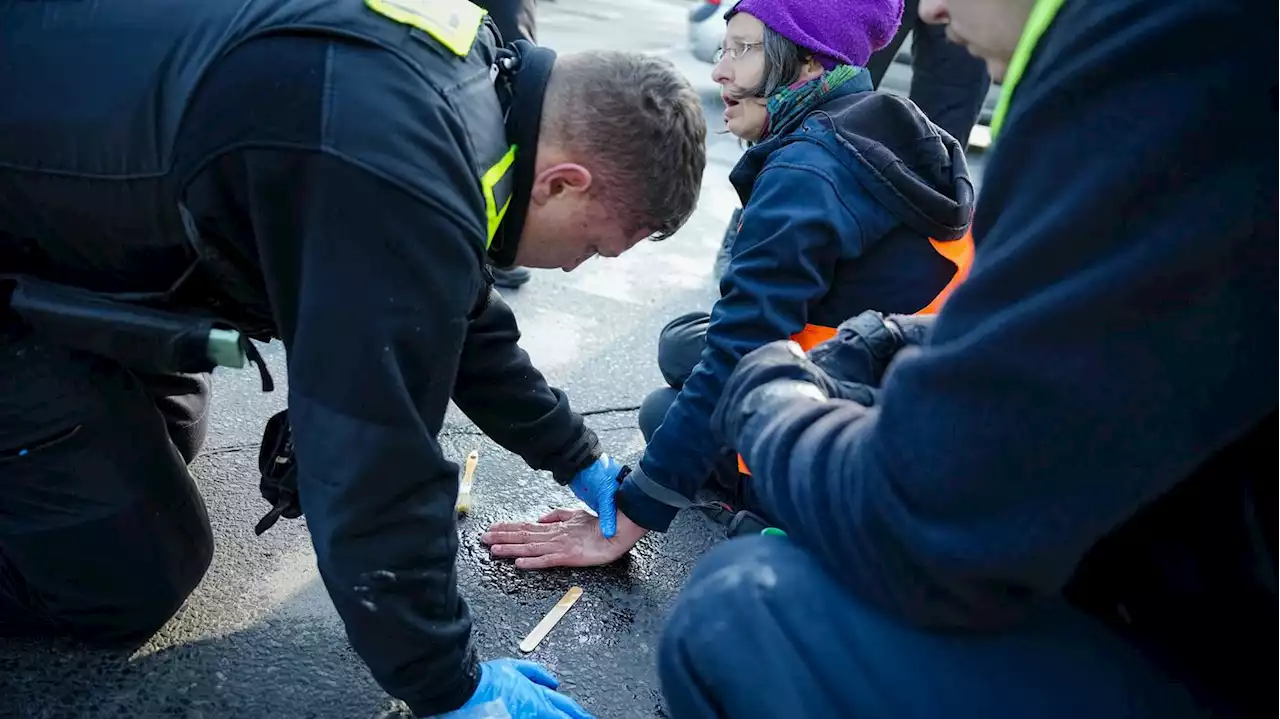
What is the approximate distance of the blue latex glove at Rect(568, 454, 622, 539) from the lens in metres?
1.97

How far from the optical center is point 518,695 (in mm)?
1502

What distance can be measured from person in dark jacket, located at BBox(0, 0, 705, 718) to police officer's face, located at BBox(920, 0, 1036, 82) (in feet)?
1.65

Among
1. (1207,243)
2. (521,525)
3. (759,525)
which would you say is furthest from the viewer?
(521,525)

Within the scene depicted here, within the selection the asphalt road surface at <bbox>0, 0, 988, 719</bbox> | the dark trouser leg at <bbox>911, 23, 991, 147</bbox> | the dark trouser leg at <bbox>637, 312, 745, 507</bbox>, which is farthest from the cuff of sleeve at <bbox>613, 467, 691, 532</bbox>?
the dark trouser leg at <bbox>911, 23, 991, 147</bbox>

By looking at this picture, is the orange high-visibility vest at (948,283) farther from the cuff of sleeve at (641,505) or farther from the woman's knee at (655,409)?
the woman's knee at (655,409)

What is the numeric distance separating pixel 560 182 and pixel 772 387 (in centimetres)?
48

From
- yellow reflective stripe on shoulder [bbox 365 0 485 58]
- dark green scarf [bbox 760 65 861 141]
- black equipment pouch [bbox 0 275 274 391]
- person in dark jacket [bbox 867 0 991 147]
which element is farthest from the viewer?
person in dark jacket [bbox 867 0 991 147]

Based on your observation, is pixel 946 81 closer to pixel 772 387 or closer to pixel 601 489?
pixel 601 489

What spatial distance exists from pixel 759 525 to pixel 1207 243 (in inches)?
43.4

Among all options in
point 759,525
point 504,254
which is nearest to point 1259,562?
point 759,525

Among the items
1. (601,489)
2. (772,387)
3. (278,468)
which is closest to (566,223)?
(772,387)

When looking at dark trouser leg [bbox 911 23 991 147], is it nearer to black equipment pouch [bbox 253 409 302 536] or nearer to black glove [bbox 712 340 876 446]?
black glove [bbox 712 340 876 446]

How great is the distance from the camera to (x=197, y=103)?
1.17 meters

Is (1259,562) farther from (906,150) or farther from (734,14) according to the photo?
(734,14)
